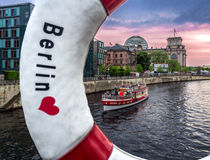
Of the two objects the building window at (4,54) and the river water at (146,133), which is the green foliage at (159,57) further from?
the river water at (146,133)

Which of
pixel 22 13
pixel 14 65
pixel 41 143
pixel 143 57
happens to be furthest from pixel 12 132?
pixel 143 57

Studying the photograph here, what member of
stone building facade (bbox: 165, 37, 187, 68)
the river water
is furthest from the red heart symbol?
stone building facade (bbox: 165, 37, 187, 68)

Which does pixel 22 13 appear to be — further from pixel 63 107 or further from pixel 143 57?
pixel 143 57

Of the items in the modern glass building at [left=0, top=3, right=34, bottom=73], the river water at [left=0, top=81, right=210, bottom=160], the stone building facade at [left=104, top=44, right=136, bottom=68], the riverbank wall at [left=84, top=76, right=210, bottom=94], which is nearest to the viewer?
the river water at [left=0, top=81, right=210, bottom=160]

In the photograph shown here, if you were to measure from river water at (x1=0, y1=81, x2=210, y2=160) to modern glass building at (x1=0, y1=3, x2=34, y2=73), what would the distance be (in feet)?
98.4

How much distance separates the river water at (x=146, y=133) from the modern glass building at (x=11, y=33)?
98.4ft

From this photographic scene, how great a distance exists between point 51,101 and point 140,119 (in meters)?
21.1

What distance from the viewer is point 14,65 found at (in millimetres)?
48281

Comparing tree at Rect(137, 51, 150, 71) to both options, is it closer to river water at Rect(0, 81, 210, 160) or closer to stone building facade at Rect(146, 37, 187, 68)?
river water at Rect(0, 81, 210, 160)

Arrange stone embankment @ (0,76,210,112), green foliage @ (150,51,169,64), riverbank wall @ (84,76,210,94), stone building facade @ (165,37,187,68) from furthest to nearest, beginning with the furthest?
stone building facade @ (165,37,187,68)
green foliage @ (150,51,169,64)
riverbank wall @ (84,76,210,94)
stone embankment @ (0,76,210,112)

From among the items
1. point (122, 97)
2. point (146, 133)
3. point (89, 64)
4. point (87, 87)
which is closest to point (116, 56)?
point (89, 64)

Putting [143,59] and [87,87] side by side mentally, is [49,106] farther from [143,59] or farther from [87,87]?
[143,59]

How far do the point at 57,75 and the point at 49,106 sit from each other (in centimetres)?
45

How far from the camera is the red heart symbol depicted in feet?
8.23
